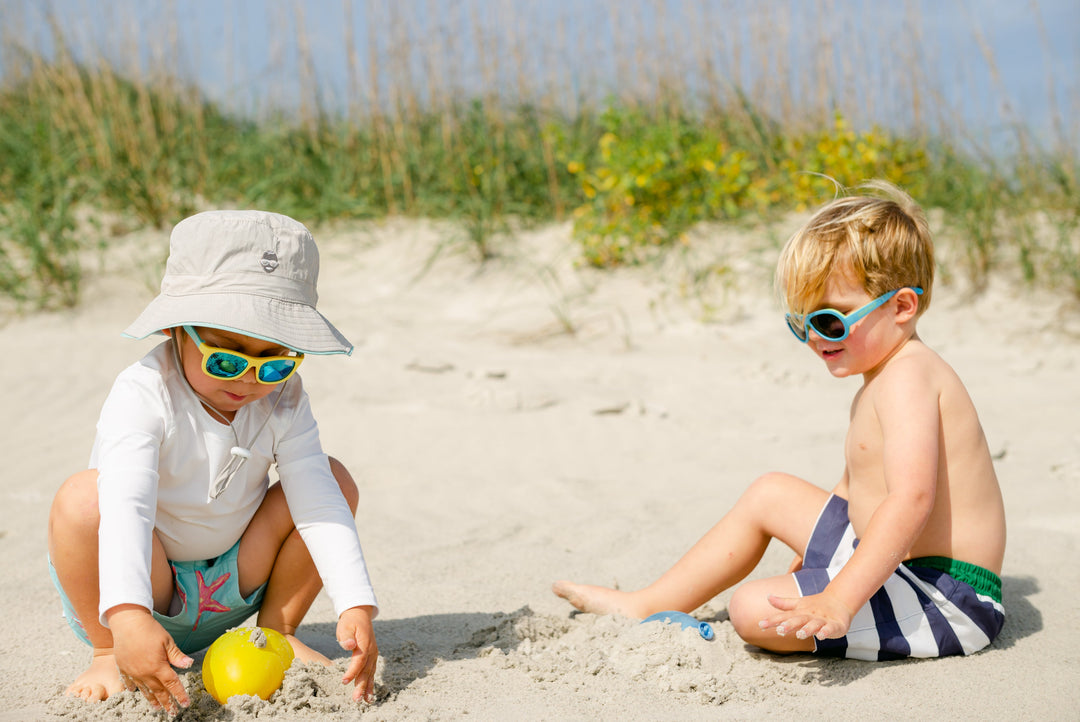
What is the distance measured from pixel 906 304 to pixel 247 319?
135cm

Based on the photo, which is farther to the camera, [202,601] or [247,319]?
[202,601]

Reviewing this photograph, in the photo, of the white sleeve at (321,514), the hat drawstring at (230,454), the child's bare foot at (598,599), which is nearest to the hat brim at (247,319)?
the hat drawstring at (230,454)

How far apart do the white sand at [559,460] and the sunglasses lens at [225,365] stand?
0.58 metres

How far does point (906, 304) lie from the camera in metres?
1.99

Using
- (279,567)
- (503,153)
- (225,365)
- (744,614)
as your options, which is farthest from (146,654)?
(503,153)

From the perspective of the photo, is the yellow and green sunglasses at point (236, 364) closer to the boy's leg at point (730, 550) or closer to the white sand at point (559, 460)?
the white sand at point (559, 460)

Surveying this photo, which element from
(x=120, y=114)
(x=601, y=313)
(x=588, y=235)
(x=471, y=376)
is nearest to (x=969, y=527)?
(x=471, y=376)

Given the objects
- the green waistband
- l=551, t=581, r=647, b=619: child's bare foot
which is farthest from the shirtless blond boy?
l=551, t=581, r=647, b=619: child's bare foot

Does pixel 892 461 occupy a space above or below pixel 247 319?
below

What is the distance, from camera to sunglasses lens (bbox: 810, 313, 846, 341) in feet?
6.49

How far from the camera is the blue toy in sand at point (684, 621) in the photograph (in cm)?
203

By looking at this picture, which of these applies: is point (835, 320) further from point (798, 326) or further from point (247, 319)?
point (247, 319)

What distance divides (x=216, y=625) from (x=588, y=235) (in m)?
4.25

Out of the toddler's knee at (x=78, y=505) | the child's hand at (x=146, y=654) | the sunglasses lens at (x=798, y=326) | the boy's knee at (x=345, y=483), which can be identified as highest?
the sunglasses lens at (x=798, y=326)
